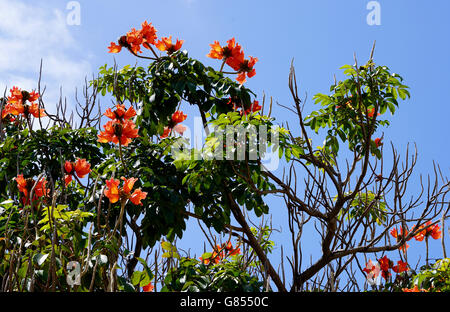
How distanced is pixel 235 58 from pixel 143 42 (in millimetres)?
586

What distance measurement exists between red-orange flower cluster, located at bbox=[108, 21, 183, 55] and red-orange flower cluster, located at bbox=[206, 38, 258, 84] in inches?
9.6

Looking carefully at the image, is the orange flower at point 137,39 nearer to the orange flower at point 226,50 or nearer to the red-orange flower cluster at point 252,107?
the orange flower at point 226,50

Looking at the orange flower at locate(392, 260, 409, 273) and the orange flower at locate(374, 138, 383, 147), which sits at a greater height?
the orange flower at locate(374, 138, 383, 147)

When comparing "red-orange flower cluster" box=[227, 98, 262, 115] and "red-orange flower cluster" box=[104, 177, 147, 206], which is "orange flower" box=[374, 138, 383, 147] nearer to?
"red-orange flower cluster" box=[227, 98, 262, 115]

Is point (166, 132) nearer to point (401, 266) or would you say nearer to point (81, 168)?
point (81, 168)

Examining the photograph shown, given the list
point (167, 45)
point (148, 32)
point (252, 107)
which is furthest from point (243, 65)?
point (148, 32)

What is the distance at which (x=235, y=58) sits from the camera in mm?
2863

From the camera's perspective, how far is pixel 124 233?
250cm

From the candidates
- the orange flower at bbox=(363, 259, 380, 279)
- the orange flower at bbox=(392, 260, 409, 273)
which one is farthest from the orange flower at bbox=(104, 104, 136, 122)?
the orange flower at bbox=(392, 260, 409, 273)

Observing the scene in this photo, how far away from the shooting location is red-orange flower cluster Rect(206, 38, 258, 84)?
2.85 metres

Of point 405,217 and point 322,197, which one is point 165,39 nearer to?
point 322,197
